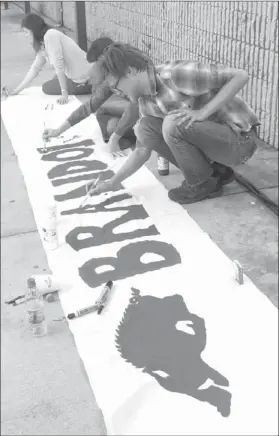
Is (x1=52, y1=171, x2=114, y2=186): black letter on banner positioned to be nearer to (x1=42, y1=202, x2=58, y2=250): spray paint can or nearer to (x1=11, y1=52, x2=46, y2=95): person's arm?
(x1=42, y1=202, x2=58, y2=250): spray paint can

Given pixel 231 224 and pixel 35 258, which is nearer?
A: pixel 35 258

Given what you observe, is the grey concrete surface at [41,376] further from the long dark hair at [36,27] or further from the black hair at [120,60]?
the long dark hair at [36,27]

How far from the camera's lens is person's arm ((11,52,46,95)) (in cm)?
449

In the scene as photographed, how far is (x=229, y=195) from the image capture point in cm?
277

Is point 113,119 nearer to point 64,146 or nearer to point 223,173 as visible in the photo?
point 64,146

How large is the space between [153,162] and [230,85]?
39.1 inches

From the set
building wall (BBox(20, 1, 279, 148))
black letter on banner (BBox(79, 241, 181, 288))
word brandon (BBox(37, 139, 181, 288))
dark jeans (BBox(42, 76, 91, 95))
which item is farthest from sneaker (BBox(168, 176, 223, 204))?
dark jeans (BBox(42, 76, 91, 95))

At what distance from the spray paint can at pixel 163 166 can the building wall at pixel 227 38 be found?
0.77 meters

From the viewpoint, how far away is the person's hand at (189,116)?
94.9 inches

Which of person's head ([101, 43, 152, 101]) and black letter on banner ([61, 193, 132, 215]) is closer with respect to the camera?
person's head ([101, 43, 152, 101])

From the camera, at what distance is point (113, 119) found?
3.48 meters

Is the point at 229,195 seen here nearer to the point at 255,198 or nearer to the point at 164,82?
the point at 255,198

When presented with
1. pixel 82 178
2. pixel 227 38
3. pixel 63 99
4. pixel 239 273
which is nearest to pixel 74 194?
pixel 82 178

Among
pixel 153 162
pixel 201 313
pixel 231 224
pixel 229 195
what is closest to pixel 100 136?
pixel 153 162
